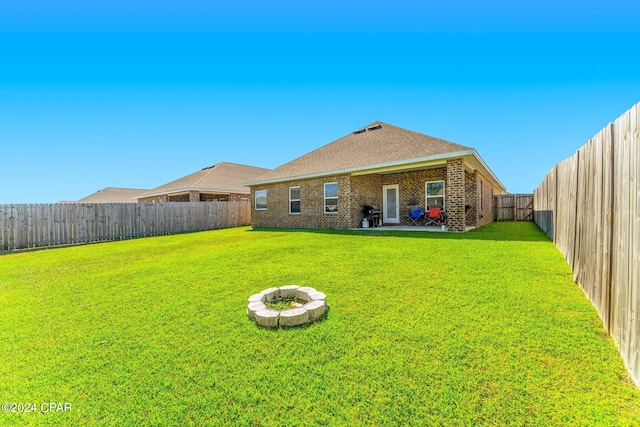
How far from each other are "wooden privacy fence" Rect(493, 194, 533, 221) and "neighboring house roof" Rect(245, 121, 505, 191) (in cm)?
629

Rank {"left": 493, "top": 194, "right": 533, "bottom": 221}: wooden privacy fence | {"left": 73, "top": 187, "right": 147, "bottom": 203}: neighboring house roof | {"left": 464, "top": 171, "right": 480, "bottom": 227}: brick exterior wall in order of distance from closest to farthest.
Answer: {"left": 464, "top": 171, "right": 480, "bottom": 227}: brick exterior wall < {"left": 493, "top": 194, "right": 533, "bottom": 221}: wooden privacy fence < {"left": 73, "top": 187, "right": 147, "bottom": 203}: neighboring house roof

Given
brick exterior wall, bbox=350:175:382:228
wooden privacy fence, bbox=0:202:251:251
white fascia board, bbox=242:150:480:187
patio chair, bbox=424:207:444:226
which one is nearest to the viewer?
white fascia board, bbox=242:150:480:187

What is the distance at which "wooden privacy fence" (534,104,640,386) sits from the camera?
190 centimetres

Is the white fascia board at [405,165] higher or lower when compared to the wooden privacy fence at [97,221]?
higher

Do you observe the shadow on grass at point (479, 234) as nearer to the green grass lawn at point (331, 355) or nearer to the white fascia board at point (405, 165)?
the white fascia board at point (405, 165)

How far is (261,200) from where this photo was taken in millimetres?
15914

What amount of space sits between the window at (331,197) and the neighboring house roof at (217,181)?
7817 millimetres

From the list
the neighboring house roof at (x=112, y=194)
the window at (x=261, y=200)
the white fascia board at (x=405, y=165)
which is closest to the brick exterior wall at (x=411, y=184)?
the white fascia board at (x=405, y=165)

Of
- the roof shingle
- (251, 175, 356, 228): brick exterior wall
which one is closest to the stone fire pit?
the roof shingle

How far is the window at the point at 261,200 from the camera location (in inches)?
617

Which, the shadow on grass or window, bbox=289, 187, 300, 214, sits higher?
window, bbox=289, 187, 300, 214

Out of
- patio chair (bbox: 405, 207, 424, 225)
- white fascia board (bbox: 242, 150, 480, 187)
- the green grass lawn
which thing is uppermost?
white fascia board (bbox: 242, 150, 480, 187)

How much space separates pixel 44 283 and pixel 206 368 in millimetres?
4715

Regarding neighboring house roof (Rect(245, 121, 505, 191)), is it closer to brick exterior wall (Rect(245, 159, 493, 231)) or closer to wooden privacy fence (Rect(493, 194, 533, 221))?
brick exterior wall (Rect(245, 159, 493, 231))
